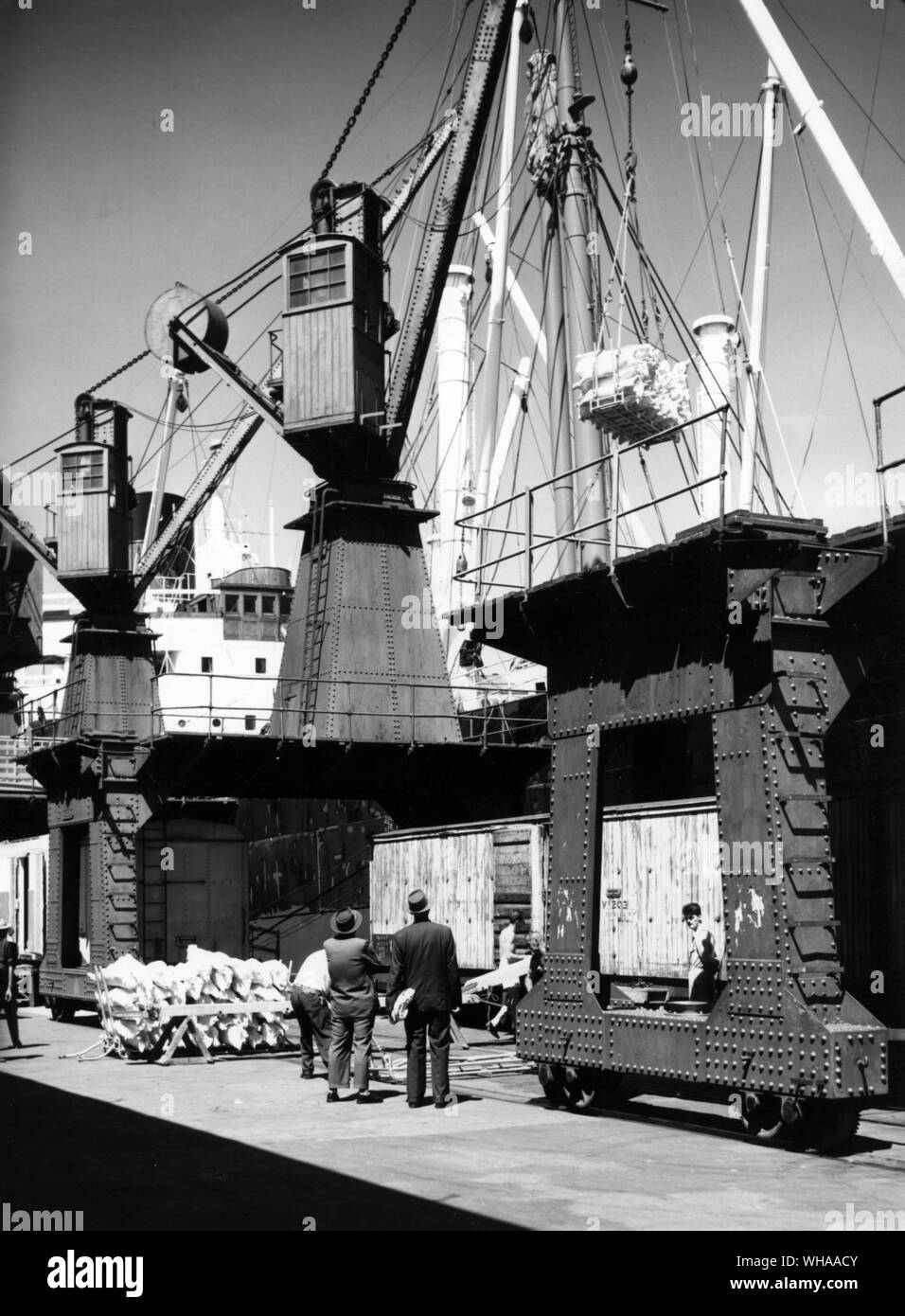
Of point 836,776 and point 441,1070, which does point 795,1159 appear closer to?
point 441,1070

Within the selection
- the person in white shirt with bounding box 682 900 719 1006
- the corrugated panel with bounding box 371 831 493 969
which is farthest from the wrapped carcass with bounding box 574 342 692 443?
the person in white shirt with bounding box 682 900 719 1006

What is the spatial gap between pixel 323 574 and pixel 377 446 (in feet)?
9.00

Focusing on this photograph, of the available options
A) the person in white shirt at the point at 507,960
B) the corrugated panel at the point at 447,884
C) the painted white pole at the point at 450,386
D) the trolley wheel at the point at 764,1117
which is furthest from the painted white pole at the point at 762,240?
the painted white pole at the point at 450,386

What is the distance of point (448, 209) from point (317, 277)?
360cm

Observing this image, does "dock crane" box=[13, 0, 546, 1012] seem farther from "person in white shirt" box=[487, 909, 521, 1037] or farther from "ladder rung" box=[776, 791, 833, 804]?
"ladder rung" box=[776, 791, 833, 804]

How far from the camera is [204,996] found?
19438 millimetres

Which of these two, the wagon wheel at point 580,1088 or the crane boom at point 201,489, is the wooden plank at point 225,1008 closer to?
the wagon wheel at point 580,1088

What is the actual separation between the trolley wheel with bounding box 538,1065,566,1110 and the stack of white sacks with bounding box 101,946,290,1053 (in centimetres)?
663

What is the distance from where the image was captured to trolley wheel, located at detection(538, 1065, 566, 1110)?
13.6 metres

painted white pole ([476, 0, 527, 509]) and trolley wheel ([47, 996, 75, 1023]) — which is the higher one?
painted white pole ([476, 0, 527, 509])

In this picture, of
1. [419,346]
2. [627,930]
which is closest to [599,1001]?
[627,930]

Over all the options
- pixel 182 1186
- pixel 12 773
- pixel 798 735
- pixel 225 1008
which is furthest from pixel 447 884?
pixel 12 773

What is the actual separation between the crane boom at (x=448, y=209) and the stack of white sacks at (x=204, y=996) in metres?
12.1
